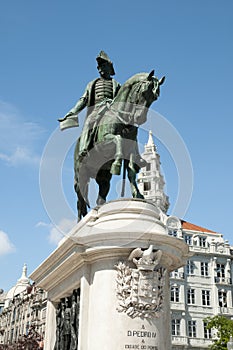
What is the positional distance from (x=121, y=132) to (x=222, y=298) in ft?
172

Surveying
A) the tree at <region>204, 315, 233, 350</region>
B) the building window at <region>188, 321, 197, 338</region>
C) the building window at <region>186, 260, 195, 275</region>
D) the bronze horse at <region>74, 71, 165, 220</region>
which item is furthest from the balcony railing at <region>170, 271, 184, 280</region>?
the bronze horse at <region>74, 71, 165, 220</region>

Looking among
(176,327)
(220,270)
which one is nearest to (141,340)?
(176,327)

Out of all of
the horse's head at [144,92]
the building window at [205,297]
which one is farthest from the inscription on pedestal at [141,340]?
the building window at [205,297]

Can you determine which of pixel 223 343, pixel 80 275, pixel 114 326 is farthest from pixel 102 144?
pixel 223 343

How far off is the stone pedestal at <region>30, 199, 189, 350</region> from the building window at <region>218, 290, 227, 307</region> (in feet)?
170

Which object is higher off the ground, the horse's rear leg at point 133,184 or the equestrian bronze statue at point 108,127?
the equestrian bronze statue at point 108,127

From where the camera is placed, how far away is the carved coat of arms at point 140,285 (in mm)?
10984

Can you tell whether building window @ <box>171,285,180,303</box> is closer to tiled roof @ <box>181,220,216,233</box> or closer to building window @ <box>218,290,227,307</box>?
building window @ <box>218,290,227,307</box>

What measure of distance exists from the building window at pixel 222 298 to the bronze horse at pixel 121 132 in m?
51.0

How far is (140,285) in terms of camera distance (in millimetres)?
11070

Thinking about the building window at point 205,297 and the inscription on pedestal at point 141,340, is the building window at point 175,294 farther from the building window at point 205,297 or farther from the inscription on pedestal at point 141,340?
the inscription on pedestal at point 141,340

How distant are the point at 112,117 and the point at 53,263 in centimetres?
427

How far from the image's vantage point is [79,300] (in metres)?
12.1

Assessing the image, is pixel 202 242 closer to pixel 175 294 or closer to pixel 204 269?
pixel 204 269
